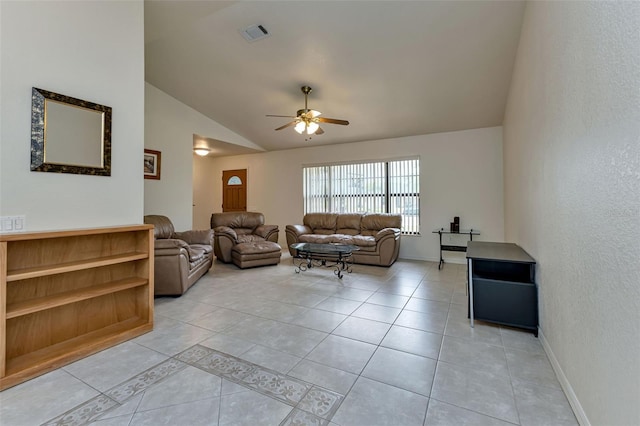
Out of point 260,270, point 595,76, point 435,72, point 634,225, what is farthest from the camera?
point 260,270

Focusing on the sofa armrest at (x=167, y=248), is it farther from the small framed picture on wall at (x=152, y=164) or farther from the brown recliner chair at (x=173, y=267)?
the small framed picture on wall at (x=152, y=164)

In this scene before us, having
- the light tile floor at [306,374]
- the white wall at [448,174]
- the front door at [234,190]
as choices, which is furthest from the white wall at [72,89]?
the front door at [234,190]

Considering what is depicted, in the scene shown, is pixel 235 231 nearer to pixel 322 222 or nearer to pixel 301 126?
pixel 322 222

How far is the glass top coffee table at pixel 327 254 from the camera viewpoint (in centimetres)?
453

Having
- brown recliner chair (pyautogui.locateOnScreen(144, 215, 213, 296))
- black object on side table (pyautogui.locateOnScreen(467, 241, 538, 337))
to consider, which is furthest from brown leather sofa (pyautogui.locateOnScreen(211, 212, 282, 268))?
black object on side table (pyautogui.locateOnScreen(467, 241, 538, 337))

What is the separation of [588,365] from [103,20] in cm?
428

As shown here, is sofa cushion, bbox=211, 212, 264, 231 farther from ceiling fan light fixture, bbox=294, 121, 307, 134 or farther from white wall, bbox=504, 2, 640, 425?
white wall, bbox=504, 2, 640, 425

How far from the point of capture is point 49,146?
2.13m

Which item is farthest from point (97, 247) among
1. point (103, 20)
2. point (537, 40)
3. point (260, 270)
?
point (537, 40)

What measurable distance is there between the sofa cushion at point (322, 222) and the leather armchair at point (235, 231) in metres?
0.92

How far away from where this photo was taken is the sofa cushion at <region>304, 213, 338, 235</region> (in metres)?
6.48

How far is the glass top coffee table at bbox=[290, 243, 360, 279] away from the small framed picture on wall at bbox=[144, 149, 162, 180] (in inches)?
115

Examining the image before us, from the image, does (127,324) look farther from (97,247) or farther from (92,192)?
(92,192)

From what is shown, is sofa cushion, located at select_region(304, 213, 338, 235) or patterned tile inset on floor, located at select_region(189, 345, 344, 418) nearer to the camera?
patterned tile inset on floor, located at select_region(189, 345, 344, 418)
